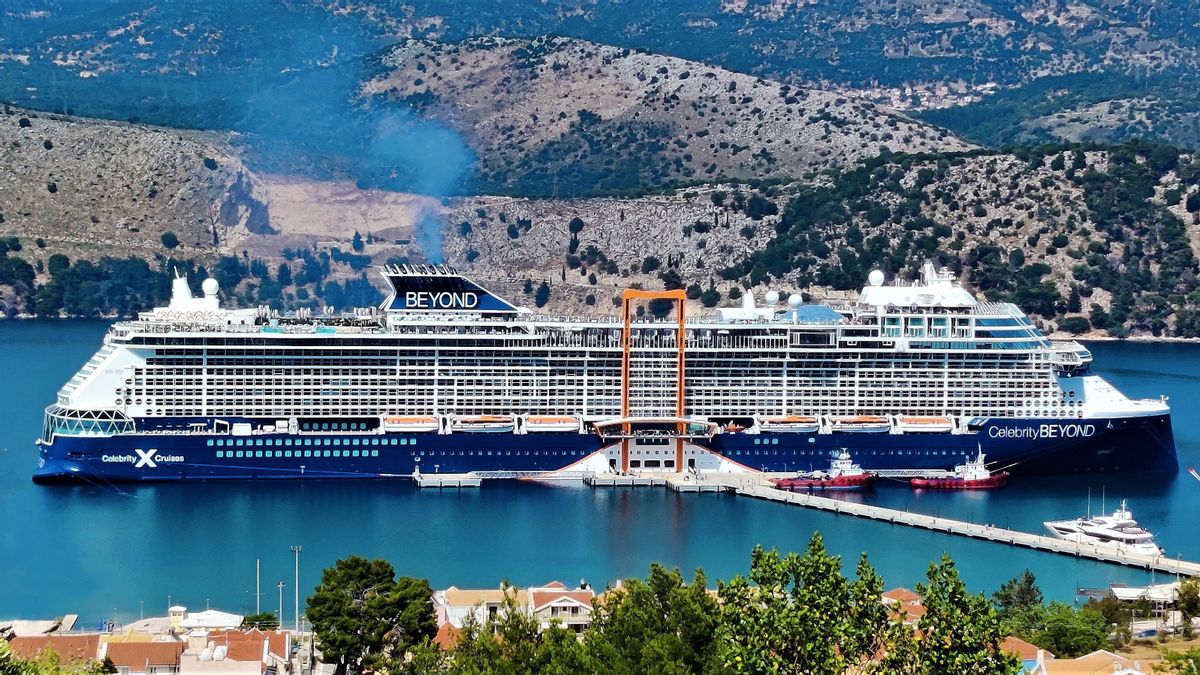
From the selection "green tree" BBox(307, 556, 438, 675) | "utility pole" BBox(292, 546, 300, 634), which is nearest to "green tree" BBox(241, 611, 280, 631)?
"utility pole" BBox(292, 546, 300, 634)

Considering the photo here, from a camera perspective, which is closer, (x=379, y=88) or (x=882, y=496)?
(x=882, y=496)

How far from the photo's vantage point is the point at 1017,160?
5669 inches

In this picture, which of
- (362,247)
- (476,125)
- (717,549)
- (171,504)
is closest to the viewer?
(717,549)

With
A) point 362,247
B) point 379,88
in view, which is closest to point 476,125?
point 379,88

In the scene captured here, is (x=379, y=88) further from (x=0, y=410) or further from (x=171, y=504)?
(x=171, y=504)

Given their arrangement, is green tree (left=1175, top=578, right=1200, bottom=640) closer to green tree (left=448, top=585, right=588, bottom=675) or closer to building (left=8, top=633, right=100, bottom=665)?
green tree (left=448, top=585, right=588, bottom=675)

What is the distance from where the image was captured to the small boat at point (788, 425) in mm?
68062

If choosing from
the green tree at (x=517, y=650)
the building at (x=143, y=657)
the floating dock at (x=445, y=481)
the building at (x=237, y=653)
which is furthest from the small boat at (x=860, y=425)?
the green tree at (x=517, y=650)

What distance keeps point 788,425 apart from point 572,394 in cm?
627

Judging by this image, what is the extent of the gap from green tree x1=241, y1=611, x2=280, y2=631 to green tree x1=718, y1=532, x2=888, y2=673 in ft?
47.3

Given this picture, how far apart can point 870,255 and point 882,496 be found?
71.4 meters

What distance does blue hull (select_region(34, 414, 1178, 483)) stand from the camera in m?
65.0

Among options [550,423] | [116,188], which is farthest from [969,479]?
[116,188]

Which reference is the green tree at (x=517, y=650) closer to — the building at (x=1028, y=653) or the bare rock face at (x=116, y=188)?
the building at (x=1028, y=653)
